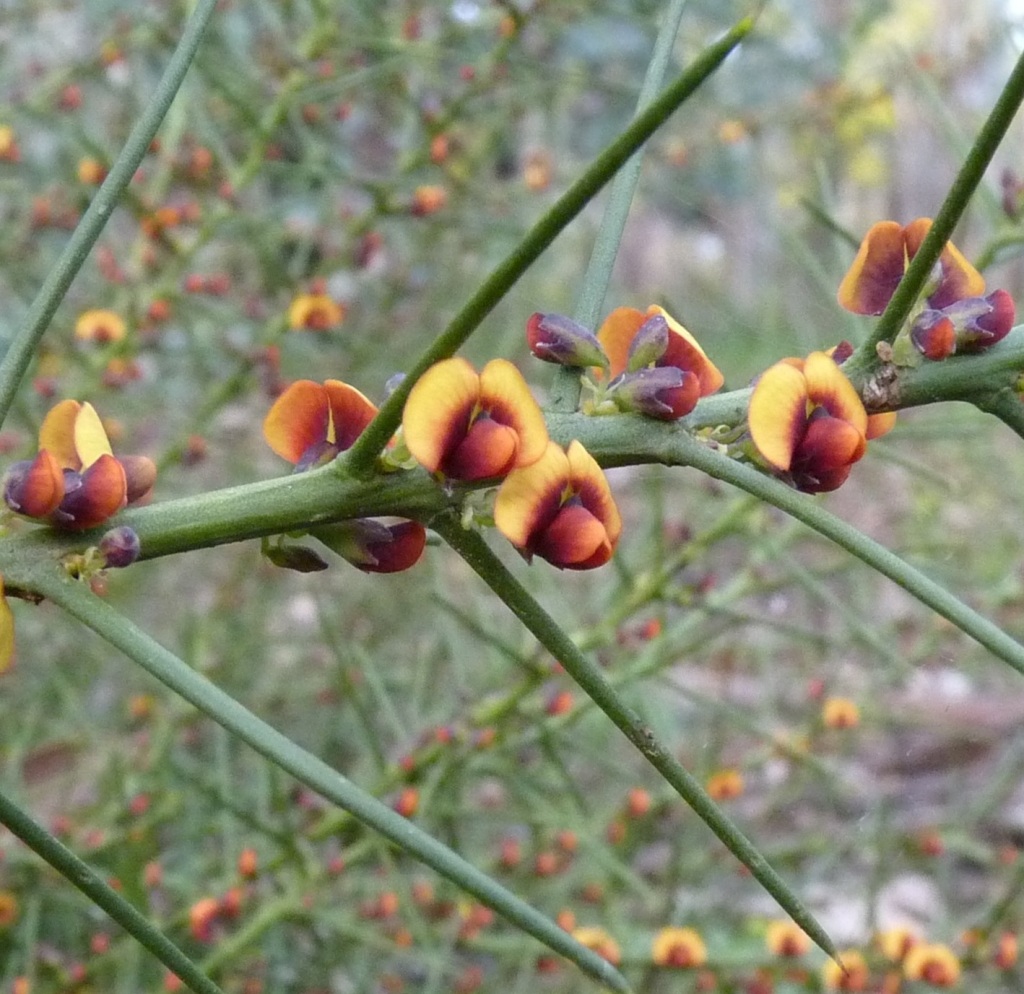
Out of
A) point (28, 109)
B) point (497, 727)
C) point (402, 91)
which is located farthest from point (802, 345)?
point (28, 109)

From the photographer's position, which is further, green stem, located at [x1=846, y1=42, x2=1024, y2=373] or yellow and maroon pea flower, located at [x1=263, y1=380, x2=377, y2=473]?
yellow and maroon pea flower, located at [x1=263, y1=380, x2=377, y2=473]

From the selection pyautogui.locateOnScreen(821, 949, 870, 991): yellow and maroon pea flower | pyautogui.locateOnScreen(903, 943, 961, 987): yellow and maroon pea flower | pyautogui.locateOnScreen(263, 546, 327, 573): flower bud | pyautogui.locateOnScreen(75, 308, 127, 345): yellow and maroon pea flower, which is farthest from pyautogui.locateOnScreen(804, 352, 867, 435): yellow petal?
pyautogui.locateOnScreen(75, 308, 127, 345): yellow and maroon pea flower

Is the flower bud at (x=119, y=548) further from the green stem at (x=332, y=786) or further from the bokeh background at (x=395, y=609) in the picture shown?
the bokeh background at (x=395, y=609)

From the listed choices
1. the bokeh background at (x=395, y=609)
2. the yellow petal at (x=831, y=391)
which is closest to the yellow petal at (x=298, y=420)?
the yellow petal at (x=831, y=391)

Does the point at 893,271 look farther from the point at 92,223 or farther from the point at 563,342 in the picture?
the point at 92,223

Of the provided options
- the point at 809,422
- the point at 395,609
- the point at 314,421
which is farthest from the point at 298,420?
the point at 395,609

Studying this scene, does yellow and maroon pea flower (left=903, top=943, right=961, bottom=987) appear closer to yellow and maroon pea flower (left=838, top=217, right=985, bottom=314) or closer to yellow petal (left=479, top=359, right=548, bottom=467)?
yellow and maroon pea flower (left=838, top=217, right=985, bottom=314)

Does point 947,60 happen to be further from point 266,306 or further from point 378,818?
point 378,818
